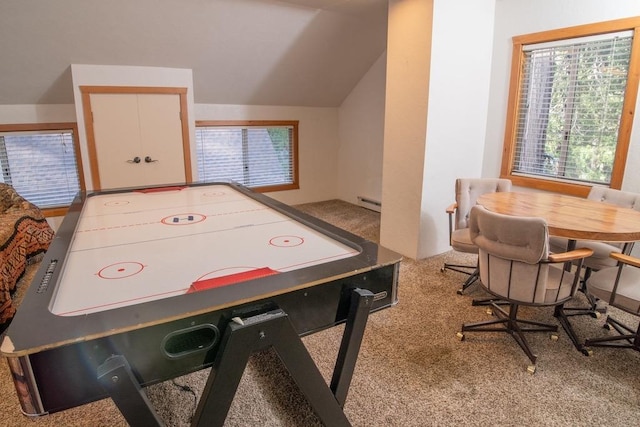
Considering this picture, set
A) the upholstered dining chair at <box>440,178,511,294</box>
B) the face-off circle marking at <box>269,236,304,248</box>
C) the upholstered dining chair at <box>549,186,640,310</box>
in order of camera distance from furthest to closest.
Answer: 1. the upholstered dining chair at <box>440,178,511,294</box>
2. the upholstered dining chair at <box>549,186,640,310</box>
3. the face-off circle marking at <box>269,236,304,248</box>

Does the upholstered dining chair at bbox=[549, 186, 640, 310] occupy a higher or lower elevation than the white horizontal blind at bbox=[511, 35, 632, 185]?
lower

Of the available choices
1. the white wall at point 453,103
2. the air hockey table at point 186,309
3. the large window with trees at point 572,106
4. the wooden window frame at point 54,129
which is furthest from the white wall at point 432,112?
the wooden window frame at point 54,129

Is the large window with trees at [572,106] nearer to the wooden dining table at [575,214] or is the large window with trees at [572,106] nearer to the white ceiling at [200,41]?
the wooden dining table at [575,214]

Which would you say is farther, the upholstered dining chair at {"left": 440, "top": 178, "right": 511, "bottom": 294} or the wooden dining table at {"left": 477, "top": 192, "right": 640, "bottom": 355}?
the upholstered dining chair at {"left": 440, "top": 178, "right": 511, "bottom": 294}

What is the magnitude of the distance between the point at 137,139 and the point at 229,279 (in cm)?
363

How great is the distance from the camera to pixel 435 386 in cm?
206

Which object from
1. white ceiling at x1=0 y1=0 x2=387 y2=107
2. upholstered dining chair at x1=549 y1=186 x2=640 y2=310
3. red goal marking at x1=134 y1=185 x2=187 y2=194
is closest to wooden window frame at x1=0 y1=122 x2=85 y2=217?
white ceiling at x1=0 y1=0 x2=387 y2=107

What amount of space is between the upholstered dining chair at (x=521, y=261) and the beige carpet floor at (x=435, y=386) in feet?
0.57

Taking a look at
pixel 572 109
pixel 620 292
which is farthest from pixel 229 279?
pixel 572 109

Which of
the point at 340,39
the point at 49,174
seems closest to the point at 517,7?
the point at 340,39

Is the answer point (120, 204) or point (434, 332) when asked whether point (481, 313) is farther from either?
point (120, 204)

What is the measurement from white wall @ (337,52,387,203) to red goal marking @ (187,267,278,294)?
14.2 ft

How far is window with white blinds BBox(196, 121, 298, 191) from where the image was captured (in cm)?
547

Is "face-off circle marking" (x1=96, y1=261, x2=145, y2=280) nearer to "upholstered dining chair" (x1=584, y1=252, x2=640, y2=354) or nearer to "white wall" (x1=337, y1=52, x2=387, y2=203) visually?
"upholstered dining chair" (x1=584, y1=252, x2=640, y2=354)
